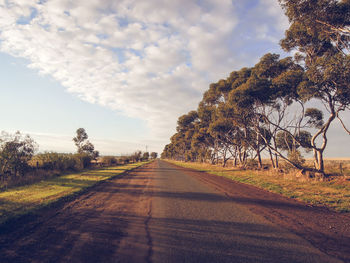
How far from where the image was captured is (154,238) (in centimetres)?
431

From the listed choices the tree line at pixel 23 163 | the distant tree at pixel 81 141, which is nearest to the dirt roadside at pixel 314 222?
the tree line at pixel 23 163

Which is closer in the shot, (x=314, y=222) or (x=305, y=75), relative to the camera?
(x=314, y=222)

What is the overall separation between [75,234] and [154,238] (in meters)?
1.93

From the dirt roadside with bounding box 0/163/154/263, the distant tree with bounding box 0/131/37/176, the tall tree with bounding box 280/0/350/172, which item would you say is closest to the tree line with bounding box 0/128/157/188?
the distant tree with bounding box 0/131/37/176

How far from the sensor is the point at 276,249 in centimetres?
385

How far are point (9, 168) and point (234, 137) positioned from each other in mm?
31261

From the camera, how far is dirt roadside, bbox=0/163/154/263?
11.7ft

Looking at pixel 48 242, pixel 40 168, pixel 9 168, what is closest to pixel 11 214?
pixel 48 242

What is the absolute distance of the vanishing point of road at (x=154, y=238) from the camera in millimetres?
3533

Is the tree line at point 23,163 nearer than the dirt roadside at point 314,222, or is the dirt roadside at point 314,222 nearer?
the dirt roadside at point 314,222

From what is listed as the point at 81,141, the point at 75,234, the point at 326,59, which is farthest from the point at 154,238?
A: the point at 81,141

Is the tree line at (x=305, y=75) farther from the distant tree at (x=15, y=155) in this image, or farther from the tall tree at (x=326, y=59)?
the distant tree at (x=15, y=155)

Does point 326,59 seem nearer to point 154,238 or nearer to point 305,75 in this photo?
point 305,75

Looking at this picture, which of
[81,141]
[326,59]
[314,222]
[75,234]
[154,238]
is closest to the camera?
[154,238]
